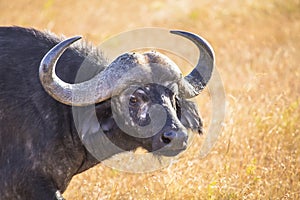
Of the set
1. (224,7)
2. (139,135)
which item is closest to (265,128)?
(139,135)

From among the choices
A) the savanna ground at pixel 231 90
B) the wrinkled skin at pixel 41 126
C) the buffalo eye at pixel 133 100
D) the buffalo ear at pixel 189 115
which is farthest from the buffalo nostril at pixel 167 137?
the savanna ground at pixel 231 90

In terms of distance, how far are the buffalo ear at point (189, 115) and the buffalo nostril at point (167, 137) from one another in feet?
1.39

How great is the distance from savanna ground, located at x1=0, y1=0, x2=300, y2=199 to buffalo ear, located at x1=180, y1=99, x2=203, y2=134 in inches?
27.3

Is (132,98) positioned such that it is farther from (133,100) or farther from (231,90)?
(231,90)

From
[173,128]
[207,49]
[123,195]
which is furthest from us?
[123,195]

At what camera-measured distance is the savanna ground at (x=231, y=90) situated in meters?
Result: 6.94

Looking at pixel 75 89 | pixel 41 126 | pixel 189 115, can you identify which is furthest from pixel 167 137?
pixel 41 126

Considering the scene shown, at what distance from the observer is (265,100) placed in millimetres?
8953

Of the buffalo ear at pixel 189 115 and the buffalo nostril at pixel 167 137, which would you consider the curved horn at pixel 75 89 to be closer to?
the buffalo nostril at pixel 167 137

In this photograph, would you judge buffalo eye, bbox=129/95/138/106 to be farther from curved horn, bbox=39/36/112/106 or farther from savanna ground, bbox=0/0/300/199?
savanna ground, bbox=0/0/300/199

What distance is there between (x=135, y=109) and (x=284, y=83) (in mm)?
4586

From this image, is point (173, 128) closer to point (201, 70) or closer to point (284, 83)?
point (201, 70)

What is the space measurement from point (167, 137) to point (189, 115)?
1.86ft

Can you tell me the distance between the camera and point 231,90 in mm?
9961
